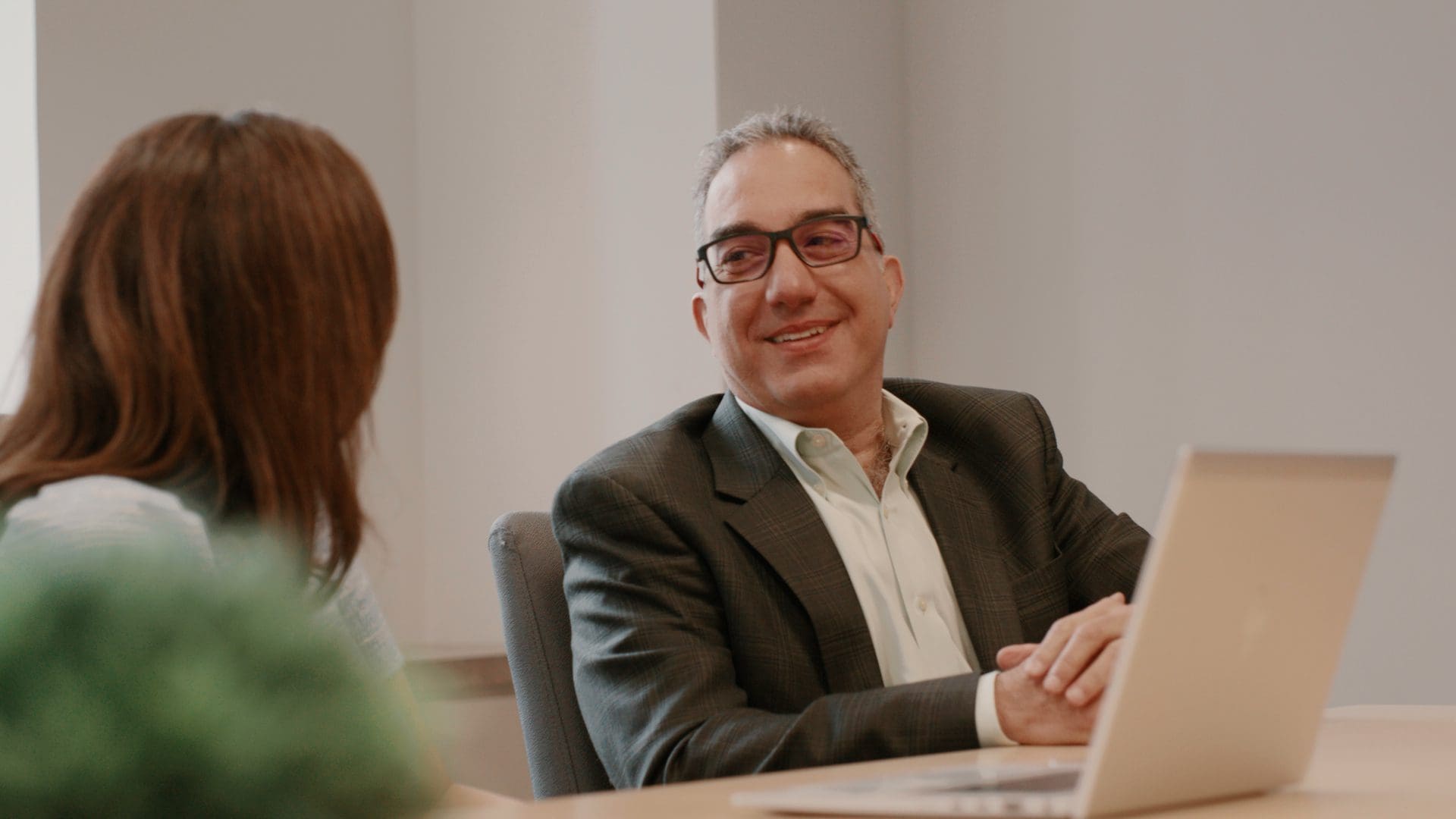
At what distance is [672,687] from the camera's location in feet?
4.87

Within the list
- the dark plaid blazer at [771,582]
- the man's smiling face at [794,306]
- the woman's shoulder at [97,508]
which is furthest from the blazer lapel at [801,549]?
the woman's shoulder at [97,508]

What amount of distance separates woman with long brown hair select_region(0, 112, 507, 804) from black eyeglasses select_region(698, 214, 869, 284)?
3.60 ft

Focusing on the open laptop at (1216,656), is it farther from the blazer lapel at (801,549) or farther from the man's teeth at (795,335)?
the man's teeth at (795,335)

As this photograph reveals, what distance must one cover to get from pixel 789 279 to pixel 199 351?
1.19m

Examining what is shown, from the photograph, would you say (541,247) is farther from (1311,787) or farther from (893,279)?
(1311,787)

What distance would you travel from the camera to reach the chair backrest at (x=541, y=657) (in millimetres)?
1648

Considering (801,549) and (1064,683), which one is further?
(801,549)

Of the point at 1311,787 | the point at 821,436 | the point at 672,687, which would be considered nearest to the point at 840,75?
the point at 821,436

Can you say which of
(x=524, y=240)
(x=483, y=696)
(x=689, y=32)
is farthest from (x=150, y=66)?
(x=483, y=696)

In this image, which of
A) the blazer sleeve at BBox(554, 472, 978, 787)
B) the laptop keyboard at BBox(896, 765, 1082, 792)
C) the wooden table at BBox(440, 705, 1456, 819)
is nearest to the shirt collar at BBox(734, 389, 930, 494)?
the blazer sleeve at BBox(554, 472, 978, 787)

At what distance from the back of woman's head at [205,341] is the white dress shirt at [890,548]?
951 millimetres

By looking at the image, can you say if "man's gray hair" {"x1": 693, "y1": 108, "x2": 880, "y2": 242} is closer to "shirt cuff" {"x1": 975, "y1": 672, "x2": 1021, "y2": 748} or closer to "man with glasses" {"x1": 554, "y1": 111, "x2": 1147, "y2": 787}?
"man with glasses" {"x1": 554, "y1": 111, "x2": 1147, "y2": 787}

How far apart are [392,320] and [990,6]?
8.27ft

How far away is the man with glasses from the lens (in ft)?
4.42
